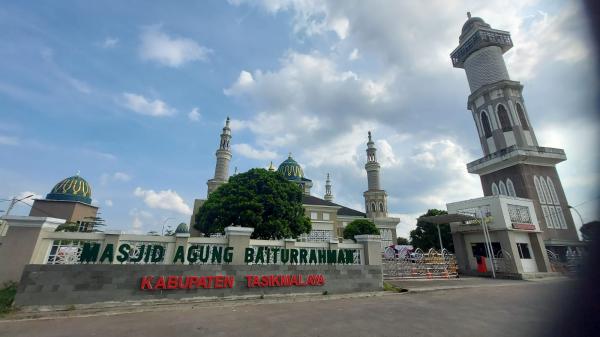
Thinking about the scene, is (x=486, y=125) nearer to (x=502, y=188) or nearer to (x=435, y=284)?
(x=502, y=188)

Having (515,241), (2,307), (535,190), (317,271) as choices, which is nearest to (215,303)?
(317,271)

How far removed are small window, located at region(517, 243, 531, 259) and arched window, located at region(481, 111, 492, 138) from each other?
1544 cm

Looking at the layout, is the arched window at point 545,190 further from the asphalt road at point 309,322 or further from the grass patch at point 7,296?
the grass patch at point 7,296

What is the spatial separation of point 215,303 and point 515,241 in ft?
75.8

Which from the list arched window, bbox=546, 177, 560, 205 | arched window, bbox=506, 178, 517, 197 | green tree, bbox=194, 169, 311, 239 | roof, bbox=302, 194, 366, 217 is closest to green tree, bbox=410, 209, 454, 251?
arched window, bbox=506, 178, 517, 197

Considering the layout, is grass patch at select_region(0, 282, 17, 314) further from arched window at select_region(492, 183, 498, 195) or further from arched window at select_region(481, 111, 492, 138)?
arched window at select_region(481, 111, 492, 138)

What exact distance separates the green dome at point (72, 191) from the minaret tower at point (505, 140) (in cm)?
5547

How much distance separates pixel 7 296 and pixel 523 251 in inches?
1166

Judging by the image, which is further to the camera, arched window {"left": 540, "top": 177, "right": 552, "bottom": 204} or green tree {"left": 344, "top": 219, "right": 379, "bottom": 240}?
green tree {"left": 344, "top": 219, "right": 379, "bottom": 240}

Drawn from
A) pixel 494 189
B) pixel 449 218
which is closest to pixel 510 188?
pixel 494 189

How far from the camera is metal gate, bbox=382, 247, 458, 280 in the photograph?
16.4m

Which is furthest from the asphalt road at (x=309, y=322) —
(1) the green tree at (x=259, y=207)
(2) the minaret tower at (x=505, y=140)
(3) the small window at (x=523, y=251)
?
(2) the minaret tower at (x=505, y=140)

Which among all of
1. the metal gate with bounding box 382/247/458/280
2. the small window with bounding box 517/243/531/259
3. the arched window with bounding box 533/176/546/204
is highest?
the arched window with bounding box 533/176/546/204

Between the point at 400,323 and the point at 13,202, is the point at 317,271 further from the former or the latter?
the point at 13,202
